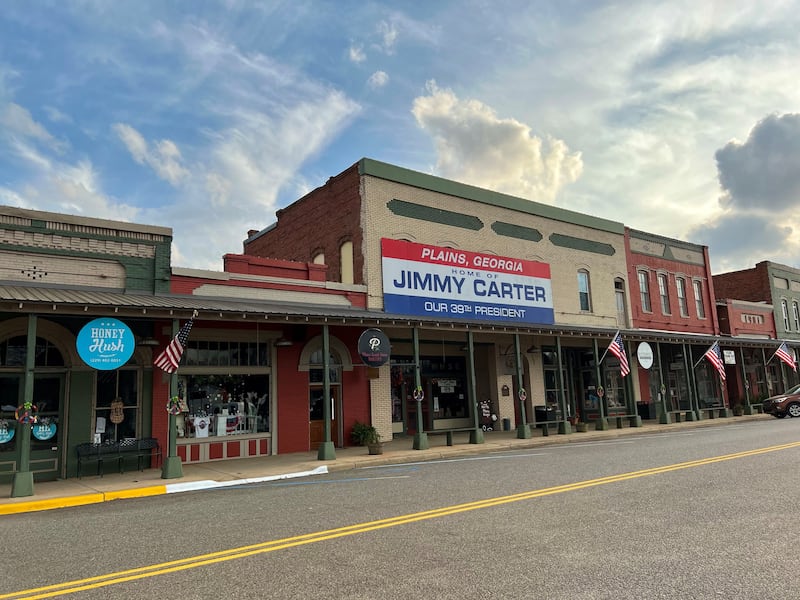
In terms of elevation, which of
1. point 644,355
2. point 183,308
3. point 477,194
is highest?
point 477,194

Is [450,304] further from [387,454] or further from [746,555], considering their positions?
[746,555]

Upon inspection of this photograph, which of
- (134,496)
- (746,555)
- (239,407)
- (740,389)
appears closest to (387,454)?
(239,407)

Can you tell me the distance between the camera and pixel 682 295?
33781mm

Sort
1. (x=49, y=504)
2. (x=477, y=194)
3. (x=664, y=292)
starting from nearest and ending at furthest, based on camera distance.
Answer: (x=49, y=504) → (x=477, y=194) → (x=664, y=292)

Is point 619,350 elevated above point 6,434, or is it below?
above

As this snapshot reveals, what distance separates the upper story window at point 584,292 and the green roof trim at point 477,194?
242 cm

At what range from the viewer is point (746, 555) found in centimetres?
576

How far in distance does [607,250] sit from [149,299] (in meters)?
22.6

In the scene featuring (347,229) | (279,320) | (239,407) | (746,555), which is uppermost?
(347,229)

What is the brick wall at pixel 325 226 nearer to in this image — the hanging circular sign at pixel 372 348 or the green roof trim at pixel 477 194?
the green roof trim at pixel 477 194

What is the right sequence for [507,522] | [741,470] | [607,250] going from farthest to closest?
[607,250] → [741,470] → [507,522]

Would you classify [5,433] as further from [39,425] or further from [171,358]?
[171,358]

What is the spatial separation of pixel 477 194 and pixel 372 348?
10165 millimetres

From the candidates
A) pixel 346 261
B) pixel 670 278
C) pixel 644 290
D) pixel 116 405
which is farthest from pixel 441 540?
pixel 670 278
